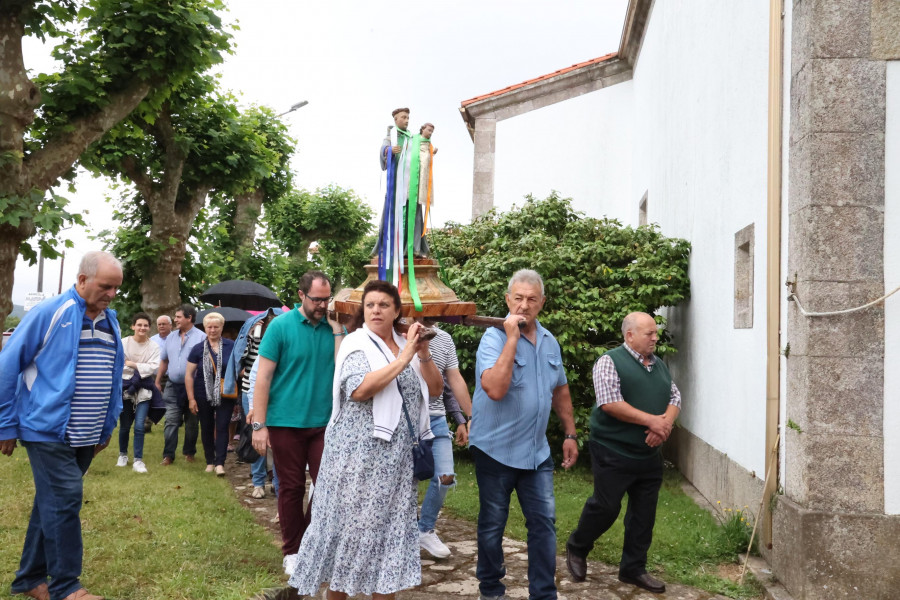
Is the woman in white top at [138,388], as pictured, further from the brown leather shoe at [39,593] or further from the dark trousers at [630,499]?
the dark trousers at [630,499]

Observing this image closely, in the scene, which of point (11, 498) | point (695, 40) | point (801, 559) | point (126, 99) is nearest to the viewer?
point (801, 559)

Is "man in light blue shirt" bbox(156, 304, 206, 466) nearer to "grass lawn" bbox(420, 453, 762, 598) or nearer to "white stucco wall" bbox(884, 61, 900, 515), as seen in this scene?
"grass lawn" bbox(420, 453, 762, 598)

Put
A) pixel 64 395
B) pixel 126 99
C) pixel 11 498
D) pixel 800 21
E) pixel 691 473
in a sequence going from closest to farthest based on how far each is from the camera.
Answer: pixel 64 395
pixel 800 21
pixel 11 498
pixel 691 473
pixel 126 99

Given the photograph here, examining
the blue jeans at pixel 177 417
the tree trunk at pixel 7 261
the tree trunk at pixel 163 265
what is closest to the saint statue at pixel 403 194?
the blue jeans at pixel 177 417

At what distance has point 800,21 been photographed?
5.72 meters

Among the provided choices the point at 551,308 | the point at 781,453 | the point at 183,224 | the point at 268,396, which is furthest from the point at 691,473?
the point at 183,224

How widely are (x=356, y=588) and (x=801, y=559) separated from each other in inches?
113

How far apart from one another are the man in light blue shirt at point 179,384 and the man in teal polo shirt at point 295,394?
5180 millimetres

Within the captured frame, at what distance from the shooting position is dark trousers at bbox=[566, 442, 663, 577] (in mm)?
5793

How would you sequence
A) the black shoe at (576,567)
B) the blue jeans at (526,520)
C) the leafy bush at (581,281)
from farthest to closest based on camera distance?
the leafy bush at (581,281)
the black shoe at (576,567)
the blue jeans at (526,520)

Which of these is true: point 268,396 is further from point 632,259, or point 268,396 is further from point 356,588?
point 632,259

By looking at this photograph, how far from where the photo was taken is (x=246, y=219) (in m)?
22.9

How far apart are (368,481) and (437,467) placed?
2106 millimetres

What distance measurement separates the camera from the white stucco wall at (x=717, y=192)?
7.01m
